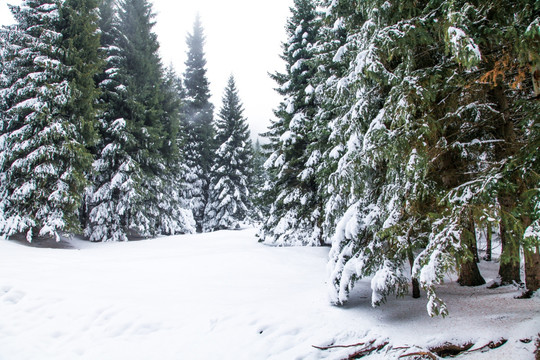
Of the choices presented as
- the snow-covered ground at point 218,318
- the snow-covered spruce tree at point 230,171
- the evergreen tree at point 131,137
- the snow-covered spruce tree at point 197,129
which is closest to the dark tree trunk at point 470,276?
the snow-covered ground at point 218,318

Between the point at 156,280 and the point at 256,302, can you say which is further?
the point at 156,280

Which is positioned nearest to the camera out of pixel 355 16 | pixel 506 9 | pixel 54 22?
pixel 506 9

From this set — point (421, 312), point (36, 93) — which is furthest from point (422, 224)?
point (36, 93)

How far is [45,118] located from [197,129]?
53.1 ft

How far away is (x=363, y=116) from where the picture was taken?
603 centimetres

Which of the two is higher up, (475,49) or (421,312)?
(475,49)

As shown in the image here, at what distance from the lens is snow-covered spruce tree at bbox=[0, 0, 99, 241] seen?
1143cm

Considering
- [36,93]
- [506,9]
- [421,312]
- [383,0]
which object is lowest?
[421,312]

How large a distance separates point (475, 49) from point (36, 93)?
14.7m

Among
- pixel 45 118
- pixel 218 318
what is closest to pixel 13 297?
pixel 218 318

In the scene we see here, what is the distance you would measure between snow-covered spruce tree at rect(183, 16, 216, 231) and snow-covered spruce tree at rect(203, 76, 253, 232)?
1.18m

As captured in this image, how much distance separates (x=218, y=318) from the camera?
18.5ft

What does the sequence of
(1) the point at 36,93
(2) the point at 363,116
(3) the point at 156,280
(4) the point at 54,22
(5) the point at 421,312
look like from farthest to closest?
(4) the point at 54,22, (1) the point at 36,93, (3) the point at 156,280, (2) the point at 363,116, (5) the point at 421,312

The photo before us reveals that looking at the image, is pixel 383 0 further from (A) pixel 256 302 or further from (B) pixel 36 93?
(B) pixel 36 93
